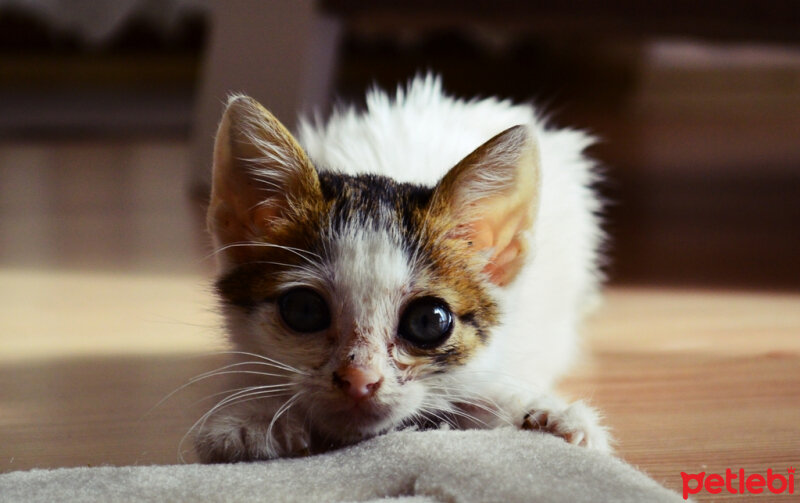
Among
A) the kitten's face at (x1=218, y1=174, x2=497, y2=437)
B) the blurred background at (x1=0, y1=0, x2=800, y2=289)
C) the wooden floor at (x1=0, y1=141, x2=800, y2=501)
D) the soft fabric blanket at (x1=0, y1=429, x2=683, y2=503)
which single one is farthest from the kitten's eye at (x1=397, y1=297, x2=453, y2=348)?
the blurred background at (x1=0, y1=0, x2=800, y2=289)

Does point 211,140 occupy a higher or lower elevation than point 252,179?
higher

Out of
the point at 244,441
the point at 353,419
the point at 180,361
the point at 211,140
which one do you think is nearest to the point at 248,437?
the point at 244,441

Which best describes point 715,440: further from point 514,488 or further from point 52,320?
point 52,320

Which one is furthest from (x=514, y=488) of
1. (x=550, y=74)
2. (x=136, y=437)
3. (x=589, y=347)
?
(x=550, y=74)

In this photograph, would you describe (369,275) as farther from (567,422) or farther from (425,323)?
(567,422)

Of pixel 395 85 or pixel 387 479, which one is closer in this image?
pixel 387 479

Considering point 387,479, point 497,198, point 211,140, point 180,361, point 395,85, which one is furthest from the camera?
point 395,85
